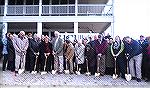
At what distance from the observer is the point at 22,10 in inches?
918

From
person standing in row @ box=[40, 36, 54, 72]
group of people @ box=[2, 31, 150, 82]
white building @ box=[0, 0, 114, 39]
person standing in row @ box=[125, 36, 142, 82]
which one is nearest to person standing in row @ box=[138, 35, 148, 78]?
group of people @ box=[2, 31, 150, 82]

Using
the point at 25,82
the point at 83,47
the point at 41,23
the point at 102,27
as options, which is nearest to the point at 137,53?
the point at 83,47

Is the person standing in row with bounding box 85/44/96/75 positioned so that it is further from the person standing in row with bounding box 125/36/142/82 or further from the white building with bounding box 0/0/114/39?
the white building with bounding box 0/0/114/39

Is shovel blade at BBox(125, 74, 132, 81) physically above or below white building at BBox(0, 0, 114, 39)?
below

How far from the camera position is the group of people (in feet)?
39.1

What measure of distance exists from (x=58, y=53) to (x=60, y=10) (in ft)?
37.1

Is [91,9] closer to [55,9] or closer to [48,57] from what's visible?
[55,9]

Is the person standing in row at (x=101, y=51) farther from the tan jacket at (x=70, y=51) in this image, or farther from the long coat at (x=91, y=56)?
the tan jacket at (x=70, y=51)

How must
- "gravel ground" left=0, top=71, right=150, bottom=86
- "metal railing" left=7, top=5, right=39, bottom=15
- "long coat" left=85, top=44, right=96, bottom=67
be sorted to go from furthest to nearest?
"metal railing" left=7, top=5, right=39, bottom=15 → "long coat" left=85, top=44, right=96, bottom=67 → "gravel ground" left=0, top=71, right=150, bottom=86

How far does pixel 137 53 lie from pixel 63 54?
271 cm

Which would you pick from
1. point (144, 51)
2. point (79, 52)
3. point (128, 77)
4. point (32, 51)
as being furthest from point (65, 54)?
point (144, 51)

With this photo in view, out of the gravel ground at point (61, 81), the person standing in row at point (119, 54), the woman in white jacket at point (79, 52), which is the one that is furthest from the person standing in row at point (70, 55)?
the person standing in row at point (119, 54)

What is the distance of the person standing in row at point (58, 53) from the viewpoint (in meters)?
12.1

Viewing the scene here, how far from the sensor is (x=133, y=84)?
10.9m
